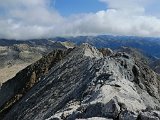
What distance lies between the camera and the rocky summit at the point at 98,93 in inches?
1007

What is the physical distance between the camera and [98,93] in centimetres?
3372

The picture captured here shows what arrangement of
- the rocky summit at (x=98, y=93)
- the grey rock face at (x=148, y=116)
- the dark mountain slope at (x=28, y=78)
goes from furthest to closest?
the dark mountain slope at (x=28, y=78) → the rocky summit at (x=98, y=93) → the grey rock face at (x=148, y=116)

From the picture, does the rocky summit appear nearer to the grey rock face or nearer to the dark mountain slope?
the grey rock face

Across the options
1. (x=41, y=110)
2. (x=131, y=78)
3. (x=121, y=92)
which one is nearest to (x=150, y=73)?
(x=131, y=78)

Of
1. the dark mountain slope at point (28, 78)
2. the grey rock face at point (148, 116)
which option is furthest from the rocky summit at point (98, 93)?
the dark mountain slope at point (28, 78)

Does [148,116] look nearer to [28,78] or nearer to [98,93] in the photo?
[98,93]

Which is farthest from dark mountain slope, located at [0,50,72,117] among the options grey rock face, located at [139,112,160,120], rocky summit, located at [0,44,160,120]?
grey rock face, located at [139,112,160,120]

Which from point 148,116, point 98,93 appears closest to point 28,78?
point 98,93

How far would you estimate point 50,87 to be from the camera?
58000mm

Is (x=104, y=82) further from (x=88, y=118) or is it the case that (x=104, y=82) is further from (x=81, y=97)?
(x=88, y=118)

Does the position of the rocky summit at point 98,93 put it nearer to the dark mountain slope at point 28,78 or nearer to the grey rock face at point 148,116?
the grey rock face at point 148,116

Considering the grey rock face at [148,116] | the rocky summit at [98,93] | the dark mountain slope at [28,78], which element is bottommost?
the dark mountain slope at [28,78]

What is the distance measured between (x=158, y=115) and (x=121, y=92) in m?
10.7

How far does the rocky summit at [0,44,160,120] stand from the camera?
83.9 ft
